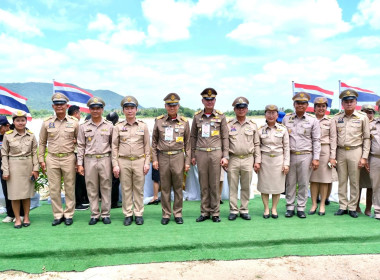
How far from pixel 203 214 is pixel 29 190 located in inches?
96.6

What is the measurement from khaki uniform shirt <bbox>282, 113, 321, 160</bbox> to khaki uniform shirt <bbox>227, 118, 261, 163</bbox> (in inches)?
22.5

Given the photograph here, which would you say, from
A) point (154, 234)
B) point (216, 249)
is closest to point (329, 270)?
point (216, 249)

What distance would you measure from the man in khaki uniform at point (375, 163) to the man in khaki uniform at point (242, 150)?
1751mm

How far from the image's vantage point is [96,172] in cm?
450

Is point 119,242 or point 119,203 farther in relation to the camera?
point 119,203

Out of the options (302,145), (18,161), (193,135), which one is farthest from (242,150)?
(18,161)

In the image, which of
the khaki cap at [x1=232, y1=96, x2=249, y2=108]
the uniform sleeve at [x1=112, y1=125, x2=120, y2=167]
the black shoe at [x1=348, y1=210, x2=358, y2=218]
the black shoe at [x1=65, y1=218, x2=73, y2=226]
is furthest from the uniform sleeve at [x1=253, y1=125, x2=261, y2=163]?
the black shoe at [x1=65, y1=218, x2=73, y2=226]

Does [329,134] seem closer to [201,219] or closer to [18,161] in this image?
[201,219]

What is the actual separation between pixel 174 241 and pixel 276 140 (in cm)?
205

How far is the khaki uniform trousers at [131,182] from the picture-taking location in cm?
447

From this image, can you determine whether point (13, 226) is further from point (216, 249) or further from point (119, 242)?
point (216, 249)

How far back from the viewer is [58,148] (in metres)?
4.45

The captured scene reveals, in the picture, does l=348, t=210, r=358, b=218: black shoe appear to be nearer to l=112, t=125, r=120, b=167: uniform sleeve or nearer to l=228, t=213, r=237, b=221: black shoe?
l=228, t=213, r=237, b=221: black shoe

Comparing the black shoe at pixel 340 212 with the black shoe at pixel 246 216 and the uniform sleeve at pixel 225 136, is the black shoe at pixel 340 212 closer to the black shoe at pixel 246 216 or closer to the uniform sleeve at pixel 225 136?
the black shoe at pixel 246 216
